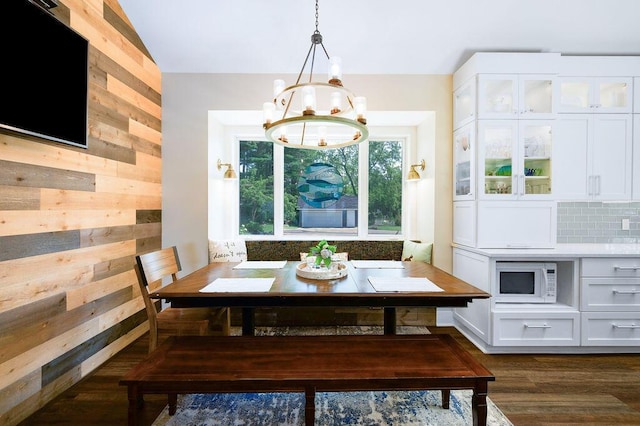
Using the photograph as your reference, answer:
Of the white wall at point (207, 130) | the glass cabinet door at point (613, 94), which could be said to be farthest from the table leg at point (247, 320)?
the glass cabinet door at point (613, 94)

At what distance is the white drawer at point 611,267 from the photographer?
7.84ft

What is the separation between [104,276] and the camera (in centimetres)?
226

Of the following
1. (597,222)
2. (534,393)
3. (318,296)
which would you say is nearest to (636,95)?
(597,222)

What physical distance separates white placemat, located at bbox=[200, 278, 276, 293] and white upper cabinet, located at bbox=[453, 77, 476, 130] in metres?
2.37

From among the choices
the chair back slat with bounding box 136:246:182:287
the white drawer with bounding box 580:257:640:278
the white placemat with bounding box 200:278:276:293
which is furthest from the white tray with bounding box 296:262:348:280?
the white drawer with bounding box 580:257:640:278

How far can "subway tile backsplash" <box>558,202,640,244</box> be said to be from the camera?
2926 millimetres

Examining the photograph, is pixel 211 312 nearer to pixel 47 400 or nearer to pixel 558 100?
pixel 47 400

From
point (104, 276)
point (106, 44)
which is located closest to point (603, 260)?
point (104, 276)

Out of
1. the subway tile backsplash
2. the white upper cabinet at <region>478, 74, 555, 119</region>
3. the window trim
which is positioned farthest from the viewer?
the window trim

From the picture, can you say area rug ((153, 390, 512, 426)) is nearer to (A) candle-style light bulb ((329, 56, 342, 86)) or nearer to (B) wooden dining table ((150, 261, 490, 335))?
(B) wooden dining table ((150, 261, 490, 335))

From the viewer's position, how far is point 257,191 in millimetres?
3697

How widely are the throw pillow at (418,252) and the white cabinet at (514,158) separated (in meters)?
0.73

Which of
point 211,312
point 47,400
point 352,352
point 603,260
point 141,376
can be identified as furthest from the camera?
point 603,260

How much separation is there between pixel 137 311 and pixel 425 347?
254 cm
